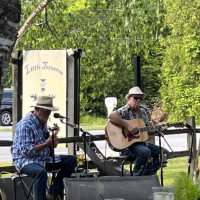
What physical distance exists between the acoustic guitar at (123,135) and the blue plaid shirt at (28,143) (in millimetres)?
1953

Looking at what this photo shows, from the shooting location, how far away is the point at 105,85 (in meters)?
42.1

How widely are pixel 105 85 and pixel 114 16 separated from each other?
96.1 ft

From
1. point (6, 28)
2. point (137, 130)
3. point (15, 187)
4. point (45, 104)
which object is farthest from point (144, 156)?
point (6, 28)

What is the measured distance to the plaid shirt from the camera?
985 cm

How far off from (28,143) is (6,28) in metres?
4.08

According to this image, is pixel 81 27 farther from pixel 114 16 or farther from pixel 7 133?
pixel 7 133

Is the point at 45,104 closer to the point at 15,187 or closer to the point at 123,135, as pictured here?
the point at 15,187

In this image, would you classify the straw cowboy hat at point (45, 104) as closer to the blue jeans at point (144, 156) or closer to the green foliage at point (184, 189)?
the blue jeans at point (144, 156)

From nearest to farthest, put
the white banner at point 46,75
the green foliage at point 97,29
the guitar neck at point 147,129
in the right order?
1. the guitar neck at point 147,129
2. the white banner at point 46,75
3. the green foliage at point 97,29

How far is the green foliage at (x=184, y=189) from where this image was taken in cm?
363

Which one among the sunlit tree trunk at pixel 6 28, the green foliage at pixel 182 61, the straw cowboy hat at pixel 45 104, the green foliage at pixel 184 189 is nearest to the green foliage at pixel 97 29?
the straw cowboy hat at pixel 45 104

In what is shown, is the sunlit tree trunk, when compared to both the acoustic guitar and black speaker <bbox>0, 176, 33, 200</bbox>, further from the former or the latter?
the acoustic guitar

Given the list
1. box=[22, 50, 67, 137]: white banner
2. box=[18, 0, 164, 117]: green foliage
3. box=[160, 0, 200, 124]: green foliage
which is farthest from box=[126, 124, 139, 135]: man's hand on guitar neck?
box=[160, 0, 200, 124]: green foliage

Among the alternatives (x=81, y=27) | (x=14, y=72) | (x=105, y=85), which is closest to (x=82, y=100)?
(x=105, y=85)
